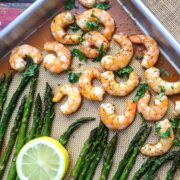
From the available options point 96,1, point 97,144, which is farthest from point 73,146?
point 96,1

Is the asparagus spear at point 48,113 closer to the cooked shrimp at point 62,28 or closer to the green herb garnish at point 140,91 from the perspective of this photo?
the cooked shrimp at point 62,28

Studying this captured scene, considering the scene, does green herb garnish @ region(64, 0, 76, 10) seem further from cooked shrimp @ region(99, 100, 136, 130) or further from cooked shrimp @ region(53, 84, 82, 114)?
cooked shrimp @ region(99, 100, 136, 130)

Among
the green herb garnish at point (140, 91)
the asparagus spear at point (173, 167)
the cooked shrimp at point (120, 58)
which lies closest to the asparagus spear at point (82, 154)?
the green herb garnish at point (140, 91)

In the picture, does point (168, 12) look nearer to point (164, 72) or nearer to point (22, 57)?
point (164, 72)

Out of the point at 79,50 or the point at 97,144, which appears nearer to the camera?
the point at 97,144

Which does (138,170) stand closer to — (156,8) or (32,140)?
(32,140)

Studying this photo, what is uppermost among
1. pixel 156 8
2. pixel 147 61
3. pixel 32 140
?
pixel 156 8
